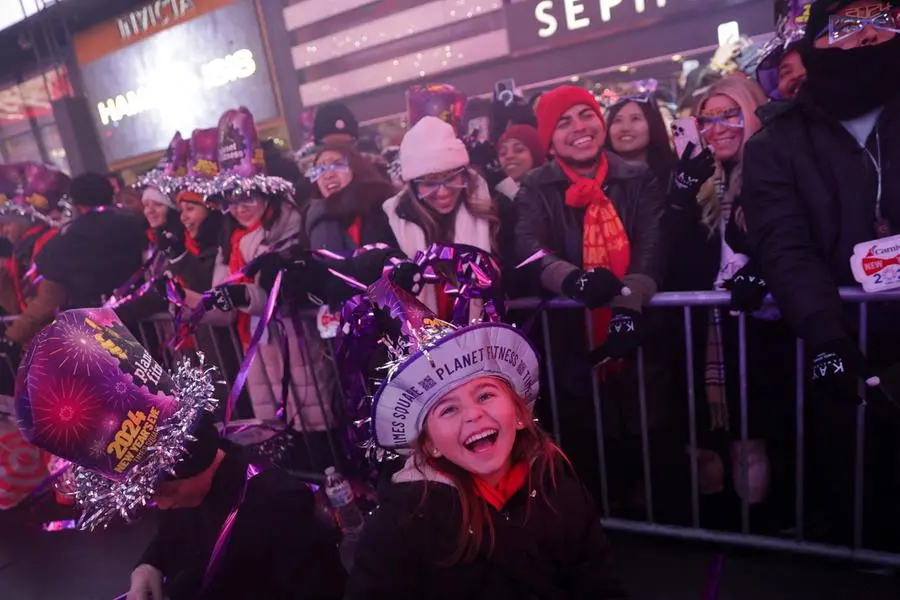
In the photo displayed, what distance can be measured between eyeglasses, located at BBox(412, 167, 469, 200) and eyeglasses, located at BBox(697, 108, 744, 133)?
48.8 inches

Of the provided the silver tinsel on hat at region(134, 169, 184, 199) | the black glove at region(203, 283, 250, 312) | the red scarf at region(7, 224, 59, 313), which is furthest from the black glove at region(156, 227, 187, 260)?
the red scarf at region(7, 224, 59, 313)

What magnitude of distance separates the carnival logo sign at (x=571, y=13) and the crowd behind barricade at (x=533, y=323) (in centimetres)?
708

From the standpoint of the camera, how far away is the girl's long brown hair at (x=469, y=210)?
3084 millimetres

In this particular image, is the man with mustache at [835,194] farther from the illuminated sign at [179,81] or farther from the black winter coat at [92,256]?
the illuminated sign at [179,81]

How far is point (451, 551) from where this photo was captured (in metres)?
1.69

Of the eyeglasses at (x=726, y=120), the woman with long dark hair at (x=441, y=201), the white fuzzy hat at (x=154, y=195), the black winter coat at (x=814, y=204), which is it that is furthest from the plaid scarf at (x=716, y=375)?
the white fuzzy hat at (x=154, y=195)

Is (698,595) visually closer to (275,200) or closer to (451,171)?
(451,171)

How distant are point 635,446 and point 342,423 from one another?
5.53ft

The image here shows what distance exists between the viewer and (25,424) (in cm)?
168

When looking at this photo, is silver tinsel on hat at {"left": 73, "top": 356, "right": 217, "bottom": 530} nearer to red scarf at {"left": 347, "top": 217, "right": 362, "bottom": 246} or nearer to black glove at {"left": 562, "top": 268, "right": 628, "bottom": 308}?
black glove at {"left": 562, "top": 268, "right": 628, "bottom": 308}

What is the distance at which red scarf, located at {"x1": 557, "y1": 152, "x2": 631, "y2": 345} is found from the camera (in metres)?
2.81

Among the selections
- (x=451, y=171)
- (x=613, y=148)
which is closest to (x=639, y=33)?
(x=613, y=148)

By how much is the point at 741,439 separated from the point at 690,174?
49.4 inches

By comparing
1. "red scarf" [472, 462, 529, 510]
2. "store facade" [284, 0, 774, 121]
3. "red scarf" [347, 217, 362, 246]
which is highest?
"store facade" [284, 0, 774, 121]
